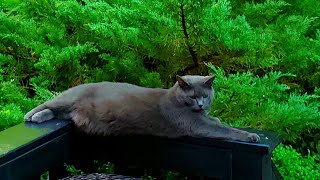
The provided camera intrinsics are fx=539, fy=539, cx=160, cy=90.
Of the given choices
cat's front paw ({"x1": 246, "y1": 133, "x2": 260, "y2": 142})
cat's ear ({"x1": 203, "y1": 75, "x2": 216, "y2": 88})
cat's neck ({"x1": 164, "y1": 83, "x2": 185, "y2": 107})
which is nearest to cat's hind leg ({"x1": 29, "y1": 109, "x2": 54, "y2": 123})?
cat's neck ({"x1": 164, "y1": 83, "x2": 185, "y2": 107})

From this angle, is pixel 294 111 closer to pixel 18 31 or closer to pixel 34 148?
pixel 34 148

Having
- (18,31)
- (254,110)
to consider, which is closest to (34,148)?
(254,110)

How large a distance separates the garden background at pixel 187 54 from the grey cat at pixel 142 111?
10.4 inches

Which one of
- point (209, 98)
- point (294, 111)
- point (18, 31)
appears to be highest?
point (18, 31)

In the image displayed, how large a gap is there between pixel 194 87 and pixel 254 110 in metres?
0.47

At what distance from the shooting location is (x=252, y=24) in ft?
8.89

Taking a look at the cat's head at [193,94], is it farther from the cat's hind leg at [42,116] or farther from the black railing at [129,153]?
the cat's hind leg at [42,116]

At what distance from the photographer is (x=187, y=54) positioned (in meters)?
2.43

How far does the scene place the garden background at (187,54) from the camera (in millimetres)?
2141

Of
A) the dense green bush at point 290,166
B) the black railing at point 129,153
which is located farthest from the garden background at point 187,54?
the black railing at point 129,153

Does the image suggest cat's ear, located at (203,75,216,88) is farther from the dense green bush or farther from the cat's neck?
the dense green bush

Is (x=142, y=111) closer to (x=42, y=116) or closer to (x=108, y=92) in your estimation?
(x=108, y=92)

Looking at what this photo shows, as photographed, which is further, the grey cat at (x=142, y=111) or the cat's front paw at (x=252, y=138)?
the grey cat at (x=142, y=111)

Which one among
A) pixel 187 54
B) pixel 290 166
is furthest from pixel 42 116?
pixel 290 166
